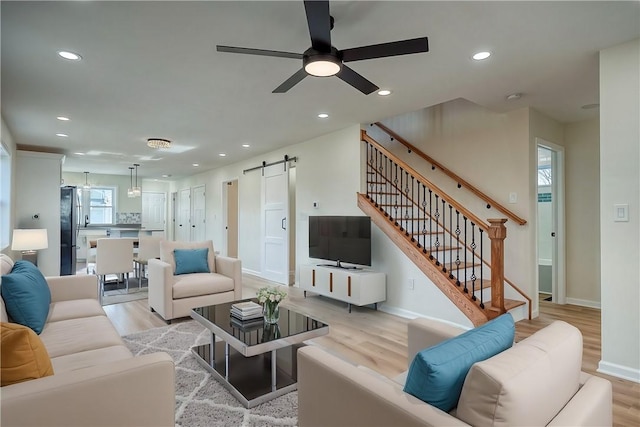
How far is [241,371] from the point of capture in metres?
2.62

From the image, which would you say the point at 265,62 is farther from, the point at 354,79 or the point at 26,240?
the point at 26,240

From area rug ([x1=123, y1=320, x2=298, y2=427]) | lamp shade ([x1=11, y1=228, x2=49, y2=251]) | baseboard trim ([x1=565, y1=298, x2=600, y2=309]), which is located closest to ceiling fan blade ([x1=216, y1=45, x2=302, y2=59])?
area rug ([x1=123, y1=320, x2=298, y2=427])

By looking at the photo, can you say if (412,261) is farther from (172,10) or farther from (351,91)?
(172,10)

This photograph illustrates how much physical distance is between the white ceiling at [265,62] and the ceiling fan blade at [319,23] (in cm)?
27

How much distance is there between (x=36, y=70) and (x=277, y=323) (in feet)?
9.44

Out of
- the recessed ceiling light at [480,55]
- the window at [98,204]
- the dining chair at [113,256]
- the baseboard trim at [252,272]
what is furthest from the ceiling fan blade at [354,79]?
the window at [98,204]

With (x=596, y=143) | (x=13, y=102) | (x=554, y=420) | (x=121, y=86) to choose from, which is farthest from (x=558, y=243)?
(x=13, y=102)

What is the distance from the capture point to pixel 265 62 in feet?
9.18

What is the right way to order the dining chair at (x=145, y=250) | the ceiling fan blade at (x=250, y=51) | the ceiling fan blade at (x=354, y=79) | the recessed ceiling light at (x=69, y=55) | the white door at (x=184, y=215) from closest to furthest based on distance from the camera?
the ceiling fan blade at (x=250, y=51)
the ceiling fan blade at (x=354, y=79)
the recessed ceiling light at (x=69, y=55)
the dining chair at (x=145, y=250)
the white door at (x=184, y=215)

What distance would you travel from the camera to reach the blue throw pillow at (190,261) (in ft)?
14.3

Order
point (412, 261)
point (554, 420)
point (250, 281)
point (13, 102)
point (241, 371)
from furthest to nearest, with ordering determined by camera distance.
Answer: point (250, 281) → point (412, 261) → point (13, 102) → point (241, 371) → point (554, 420)

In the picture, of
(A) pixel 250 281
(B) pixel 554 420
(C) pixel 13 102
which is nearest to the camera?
(B) pixel 554 420

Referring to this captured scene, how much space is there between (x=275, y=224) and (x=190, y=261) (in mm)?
2206

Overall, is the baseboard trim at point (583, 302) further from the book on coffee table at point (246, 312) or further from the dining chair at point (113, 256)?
the dining chair at point (113, 256)
